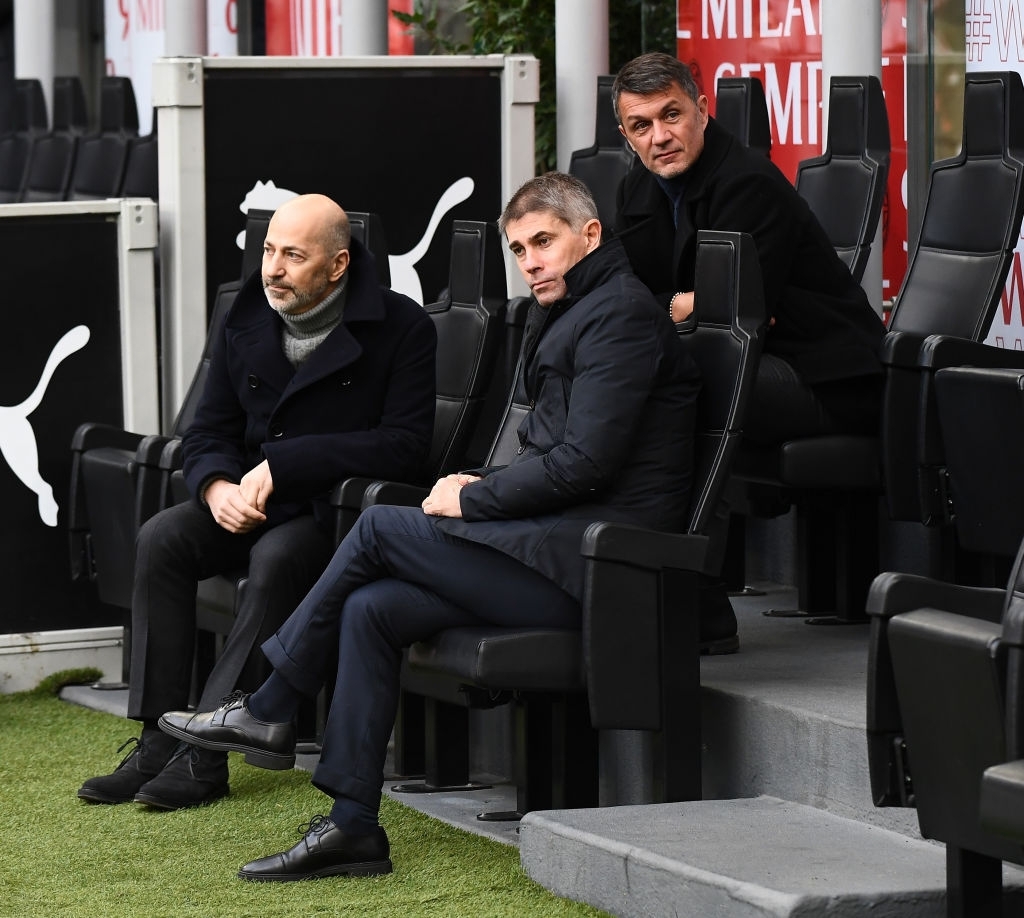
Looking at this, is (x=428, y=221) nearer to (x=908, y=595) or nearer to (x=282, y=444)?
(x=282, y=444)

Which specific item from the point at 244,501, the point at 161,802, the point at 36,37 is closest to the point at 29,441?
the point at 244,501

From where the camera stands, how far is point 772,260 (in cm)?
438

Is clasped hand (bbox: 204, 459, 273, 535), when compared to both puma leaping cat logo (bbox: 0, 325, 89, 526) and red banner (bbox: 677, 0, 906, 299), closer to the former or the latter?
puma leaping cat logo (bbox: 0, 325, 89, 526)

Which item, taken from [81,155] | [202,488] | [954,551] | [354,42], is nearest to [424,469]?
[202,488]

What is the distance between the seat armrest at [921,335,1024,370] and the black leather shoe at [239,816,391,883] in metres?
1.42

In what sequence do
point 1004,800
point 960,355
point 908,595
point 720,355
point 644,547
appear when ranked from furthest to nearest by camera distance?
point 960,355
point 720,355
point 644,547
point 908,595
point 1004,800

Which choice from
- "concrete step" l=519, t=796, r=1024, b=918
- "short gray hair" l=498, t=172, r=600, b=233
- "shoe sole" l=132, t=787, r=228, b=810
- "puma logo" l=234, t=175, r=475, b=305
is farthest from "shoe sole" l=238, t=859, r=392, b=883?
"puma logo" l=234, t=175, r=475, b=305

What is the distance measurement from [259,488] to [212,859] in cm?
82

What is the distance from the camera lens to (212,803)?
14.3ft

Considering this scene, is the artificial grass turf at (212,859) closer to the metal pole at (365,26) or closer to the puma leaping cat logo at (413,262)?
the puma leaping cat logo at (413,262)

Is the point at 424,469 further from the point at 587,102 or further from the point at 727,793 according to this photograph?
the point at 587,102

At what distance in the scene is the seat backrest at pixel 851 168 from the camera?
513 centimetres

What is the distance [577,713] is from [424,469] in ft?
2.60

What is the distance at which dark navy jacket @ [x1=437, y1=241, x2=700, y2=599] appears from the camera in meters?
3.73
